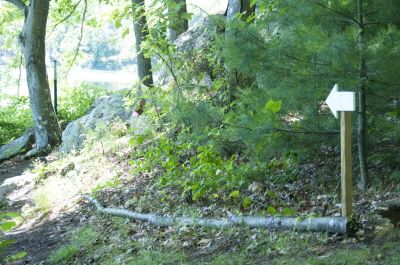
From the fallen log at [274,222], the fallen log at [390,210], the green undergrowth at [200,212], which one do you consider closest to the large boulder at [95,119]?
the green undergrowth at [200,212]

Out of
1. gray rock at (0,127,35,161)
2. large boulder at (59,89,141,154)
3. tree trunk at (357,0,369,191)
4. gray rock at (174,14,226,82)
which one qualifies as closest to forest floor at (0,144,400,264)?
tree trunk at (357,0,369,191)

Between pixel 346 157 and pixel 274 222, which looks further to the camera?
pixel 274 222

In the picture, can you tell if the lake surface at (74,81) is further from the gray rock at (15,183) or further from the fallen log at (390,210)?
the fallen log at (390,210)

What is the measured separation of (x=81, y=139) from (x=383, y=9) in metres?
9.44

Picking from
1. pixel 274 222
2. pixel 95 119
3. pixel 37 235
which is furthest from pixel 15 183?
pixel 274 222

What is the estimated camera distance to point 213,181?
5230 mm

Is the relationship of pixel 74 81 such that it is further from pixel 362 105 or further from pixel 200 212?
pixel 362 105

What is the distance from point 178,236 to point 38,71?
30.7ft

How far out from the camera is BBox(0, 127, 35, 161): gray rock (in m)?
12.7

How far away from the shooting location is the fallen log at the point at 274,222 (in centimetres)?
355

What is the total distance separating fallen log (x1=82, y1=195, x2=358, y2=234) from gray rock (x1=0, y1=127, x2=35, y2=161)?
29.1ft

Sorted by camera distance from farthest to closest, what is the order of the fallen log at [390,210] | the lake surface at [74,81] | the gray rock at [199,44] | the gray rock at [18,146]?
the lake surface at [74,81]
the gray rock at [18,146]
the gray rock at [199,44]
the fallen log at [390,210]

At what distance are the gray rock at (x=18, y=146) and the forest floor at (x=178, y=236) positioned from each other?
17.7 ft

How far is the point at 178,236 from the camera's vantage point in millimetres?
4625
